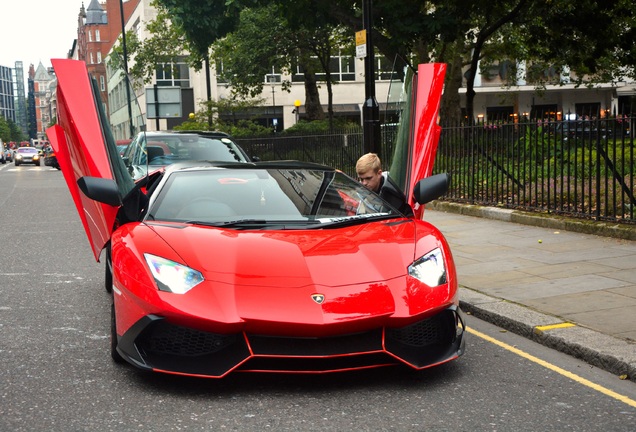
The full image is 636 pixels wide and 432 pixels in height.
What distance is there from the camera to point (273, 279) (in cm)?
453

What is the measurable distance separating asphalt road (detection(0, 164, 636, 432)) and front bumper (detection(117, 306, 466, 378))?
17 centimetres

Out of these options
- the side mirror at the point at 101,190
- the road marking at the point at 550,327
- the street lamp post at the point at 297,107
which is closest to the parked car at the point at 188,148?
the side mirror at the point at 101,190

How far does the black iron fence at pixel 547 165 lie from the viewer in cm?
1070

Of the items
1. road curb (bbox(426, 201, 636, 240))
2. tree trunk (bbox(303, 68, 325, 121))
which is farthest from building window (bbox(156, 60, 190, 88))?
road curb (bbox(426, 201, 636, 240))

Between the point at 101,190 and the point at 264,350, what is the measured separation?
6.17 ft

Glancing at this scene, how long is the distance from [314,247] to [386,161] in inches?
505

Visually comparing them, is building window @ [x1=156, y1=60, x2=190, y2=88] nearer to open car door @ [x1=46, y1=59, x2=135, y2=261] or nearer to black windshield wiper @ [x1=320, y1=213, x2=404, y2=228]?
open car door @ [x1=46, y1=59, x2=135, y2=261]

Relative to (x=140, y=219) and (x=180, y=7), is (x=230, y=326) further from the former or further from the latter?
(x=180, y=7)

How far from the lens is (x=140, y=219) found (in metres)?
5.60

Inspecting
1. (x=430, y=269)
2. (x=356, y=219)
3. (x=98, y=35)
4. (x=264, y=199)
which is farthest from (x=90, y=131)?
(x=98, y=35)

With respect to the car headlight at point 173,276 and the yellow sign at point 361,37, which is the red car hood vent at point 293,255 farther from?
the yellow sign at point 361,37

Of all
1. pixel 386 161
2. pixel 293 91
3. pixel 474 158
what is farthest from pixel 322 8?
pixel 293 91

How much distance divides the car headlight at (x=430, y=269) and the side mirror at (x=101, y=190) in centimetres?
209

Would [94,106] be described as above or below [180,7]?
below
